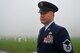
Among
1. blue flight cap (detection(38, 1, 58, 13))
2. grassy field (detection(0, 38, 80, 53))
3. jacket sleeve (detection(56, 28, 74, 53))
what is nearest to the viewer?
jacket sleeve (detection(56, 28, 74, 53))

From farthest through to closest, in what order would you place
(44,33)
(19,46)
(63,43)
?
(19,46) < (44,33) < (63,43)

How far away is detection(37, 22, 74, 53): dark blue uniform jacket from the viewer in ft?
3.52

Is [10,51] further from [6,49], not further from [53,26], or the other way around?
[53,26]

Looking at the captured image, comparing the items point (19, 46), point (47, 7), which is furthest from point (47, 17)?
point (19, 46)

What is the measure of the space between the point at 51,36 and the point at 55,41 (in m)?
0.04

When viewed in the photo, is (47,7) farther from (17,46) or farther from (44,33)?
(17,46)

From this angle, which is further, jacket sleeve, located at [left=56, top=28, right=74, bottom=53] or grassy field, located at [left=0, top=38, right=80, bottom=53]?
grassy field, located at [left=0, top=38, right=80, bottom=53]

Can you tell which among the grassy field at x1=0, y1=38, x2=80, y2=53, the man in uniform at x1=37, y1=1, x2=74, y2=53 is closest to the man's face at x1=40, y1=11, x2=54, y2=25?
the man in uniform at x1=37, y1=1, x2=74, y2=53

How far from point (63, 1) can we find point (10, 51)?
64 cm

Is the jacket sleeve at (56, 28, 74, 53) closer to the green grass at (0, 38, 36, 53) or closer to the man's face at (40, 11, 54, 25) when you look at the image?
the man's face at (40, 11, 54, 25)

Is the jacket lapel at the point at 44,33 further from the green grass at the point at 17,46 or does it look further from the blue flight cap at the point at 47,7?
the green grass at the point at 17,46

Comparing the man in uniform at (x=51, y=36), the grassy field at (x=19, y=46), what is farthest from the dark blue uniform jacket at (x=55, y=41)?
the grassy field at (x=19, y=46)

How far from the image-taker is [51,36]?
3.68 feet

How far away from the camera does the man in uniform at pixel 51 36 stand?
108 centimetres
